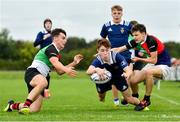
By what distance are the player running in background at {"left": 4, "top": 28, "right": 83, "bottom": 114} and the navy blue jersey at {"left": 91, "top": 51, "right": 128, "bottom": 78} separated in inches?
25.6

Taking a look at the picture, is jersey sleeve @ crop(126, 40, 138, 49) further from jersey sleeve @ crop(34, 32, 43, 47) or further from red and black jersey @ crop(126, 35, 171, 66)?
jersey sleeve @ crop(34, 32, 43, 47)

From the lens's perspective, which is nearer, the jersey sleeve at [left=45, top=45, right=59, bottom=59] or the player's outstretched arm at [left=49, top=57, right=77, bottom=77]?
the player's outstretched arm at [left=49, top=57, right=77, bottom=77]

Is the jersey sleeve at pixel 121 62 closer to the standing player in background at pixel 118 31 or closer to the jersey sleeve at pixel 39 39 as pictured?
the standing player in background at pixel 118 31

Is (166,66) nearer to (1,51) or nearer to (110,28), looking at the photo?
(110,28)

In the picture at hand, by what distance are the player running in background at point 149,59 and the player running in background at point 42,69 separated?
5.79 feet

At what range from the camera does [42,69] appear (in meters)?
11.4

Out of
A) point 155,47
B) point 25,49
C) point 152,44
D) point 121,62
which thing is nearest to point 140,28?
point 152,44

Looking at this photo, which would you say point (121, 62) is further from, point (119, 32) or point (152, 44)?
point (119, 32)

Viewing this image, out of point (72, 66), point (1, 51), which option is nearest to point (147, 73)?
point (72, 66)

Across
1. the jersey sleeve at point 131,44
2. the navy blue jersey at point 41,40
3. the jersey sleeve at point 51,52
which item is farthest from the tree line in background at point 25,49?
the jersey sleeve at point 51,52

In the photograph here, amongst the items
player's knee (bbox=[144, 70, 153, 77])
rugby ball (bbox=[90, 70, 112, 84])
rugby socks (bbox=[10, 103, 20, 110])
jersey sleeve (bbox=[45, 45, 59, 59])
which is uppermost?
jersey sleeve (bbox=[45, 45, 59, 59])

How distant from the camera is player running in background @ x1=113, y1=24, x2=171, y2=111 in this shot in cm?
1221

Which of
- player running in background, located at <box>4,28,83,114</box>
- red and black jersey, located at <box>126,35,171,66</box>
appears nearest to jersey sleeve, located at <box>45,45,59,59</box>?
player running in background, located at <box>4,28,83,114</box>

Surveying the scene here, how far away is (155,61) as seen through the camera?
1241cm
